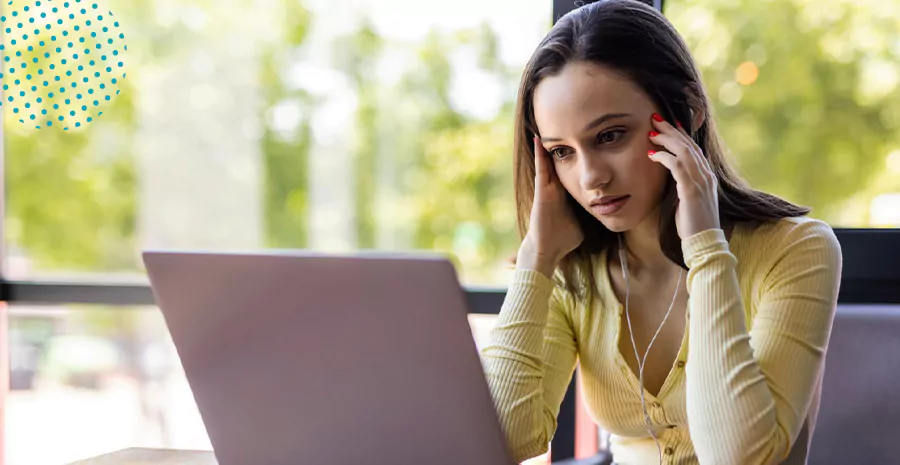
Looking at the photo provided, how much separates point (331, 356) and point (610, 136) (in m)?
0.54

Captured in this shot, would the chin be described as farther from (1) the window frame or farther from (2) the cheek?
(1) the window frame

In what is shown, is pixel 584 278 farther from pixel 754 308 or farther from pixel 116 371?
pixel 116 371

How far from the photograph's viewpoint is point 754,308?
1.21 metres

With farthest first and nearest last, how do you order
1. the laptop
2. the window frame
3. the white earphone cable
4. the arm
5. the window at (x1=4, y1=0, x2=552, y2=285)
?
the window at (x1=4, y1=0, x2=552, y2=285) → the window frame → the white earphone cable → the arm → the laptop

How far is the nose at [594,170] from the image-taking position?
1159 mm

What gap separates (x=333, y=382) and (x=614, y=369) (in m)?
0.58

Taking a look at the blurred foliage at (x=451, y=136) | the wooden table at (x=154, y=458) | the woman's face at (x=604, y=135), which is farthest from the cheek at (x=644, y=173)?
the wooden table at (x=154, y=458)

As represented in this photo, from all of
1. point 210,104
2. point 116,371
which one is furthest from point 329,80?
point 116,371

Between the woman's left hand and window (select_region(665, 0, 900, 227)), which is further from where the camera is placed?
window (select_region(665, 0, 900, 227))

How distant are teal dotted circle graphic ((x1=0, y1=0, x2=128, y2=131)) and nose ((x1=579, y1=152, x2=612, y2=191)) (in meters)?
1.51

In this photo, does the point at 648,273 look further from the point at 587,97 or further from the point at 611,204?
the point at 587,97

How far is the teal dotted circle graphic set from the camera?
2.16 meters

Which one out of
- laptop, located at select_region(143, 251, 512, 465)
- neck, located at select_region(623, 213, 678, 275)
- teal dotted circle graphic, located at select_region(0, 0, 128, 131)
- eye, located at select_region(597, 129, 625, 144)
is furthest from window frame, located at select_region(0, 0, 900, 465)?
laptop, located at select_region(143, 251, 512, 465)

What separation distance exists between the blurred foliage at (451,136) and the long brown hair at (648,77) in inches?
19.0
